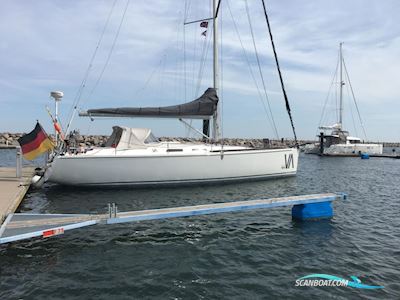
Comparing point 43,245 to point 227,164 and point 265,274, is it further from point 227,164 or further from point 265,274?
point 227,164

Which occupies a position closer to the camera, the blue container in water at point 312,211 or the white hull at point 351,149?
the blue container in water at point 312,211

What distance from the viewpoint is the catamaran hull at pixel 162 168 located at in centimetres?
1285

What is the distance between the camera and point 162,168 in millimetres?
13773

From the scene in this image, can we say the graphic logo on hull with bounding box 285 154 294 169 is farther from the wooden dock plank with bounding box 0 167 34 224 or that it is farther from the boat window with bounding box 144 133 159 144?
the wooden dock plank with bounding box 0 167 34 224

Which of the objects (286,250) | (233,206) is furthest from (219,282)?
(233,206)

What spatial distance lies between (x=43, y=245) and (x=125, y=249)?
1762mm

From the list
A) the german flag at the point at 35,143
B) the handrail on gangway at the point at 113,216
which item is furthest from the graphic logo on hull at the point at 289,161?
the german flag at the point at 35,143

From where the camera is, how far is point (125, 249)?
22.4 ft

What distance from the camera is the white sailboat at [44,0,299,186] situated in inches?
510

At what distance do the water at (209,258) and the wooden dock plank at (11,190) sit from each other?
0.75 m

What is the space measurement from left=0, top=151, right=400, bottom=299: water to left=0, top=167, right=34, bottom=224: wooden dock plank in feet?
2.45

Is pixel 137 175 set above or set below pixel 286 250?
above

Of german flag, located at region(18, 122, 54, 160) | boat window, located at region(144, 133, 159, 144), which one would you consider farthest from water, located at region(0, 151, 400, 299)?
boat window, located at region(144, 133, 159, 144)

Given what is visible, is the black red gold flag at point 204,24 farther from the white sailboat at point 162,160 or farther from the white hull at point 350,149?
the white hull at point 350,149
